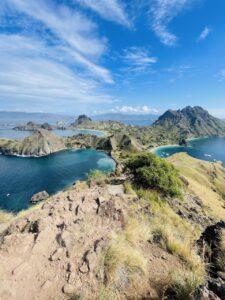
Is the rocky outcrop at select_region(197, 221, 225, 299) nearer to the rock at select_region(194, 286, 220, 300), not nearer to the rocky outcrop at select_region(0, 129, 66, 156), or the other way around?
the rock at select_region(194, 286, 220, 300)

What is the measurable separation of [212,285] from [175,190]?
31.2 metres

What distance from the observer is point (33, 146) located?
552 ft

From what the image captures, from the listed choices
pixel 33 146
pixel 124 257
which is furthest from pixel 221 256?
pixel 33 146

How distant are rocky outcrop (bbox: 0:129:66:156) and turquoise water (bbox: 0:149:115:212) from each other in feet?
31.4

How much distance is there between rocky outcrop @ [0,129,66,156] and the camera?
544 feet

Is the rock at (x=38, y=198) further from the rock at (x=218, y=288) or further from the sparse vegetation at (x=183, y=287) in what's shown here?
the rock at (x=218, y=288)

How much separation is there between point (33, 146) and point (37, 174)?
206 feet

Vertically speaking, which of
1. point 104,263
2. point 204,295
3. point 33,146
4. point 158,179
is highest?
point 204,295

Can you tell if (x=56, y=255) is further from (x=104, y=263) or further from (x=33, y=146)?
(x=33, y=146)

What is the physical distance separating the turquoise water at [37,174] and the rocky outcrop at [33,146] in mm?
9582

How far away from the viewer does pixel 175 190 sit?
36.1m

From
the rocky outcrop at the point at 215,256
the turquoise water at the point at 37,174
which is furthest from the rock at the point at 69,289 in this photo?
the turquoise water at the point at 37,174

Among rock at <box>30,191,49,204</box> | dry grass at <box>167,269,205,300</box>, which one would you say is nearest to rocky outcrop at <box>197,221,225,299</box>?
dry grass at <box>167,269,205,300</box>

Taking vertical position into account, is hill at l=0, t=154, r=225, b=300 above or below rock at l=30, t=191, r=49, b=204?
above
